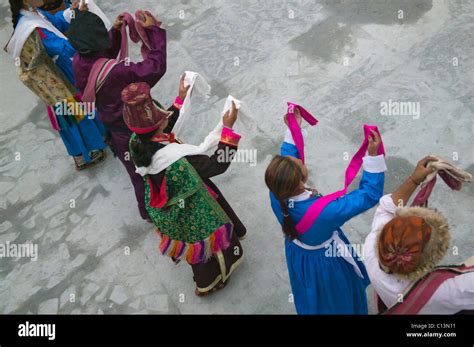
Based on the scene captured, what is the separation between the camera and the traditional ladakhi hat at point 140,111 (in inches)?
123

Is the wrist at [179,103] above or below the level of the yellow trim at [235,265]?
above

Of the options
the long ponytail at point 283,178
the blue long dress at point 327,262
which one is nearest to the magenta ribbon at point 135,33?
the blue long dress at point 327,262

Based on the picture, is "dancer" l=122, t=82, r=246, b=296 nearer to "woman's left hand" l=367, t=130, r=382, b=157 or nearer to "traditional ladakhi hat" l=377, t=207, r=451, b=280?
Answer: "woman's left hand" l=367, t=130, r=382, b=157

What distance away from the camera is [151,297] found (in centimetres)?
397

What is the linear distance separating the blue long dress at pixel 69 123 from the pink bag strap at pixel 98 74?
0.80 meters

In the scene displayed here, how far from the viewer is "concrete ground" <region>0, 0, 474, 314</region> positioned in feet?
13.1

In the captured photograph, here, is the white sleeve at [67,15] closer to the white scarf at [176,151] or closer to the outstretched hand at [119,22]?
the outstretched hand at [119,22]

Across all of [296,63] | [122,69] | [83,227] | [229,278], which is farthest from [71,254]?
[296,63]

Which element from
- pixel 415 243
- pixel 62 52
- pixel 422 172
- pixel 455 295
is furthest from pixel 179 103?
pixel 455 295

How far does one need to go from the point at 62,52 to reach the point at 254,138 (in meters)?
1.75

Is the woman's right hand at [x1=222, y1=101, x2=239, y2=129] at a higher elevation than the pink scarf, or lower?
higher

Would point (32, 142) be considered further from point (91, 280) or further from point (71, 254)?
point (91, 280)

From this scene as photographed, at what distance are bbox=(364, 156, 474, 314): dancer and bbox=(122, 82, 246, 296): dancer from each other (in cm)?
118

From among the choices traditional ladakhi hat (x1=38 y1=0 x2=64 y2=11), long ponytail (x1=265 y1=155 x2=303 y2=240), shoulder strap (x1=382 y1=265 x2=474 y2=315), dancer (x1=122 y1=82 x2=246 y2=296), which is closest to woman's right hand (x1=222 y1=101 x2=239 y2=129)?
dancer (x1=122 y1=82 x2=246 y2=296)
